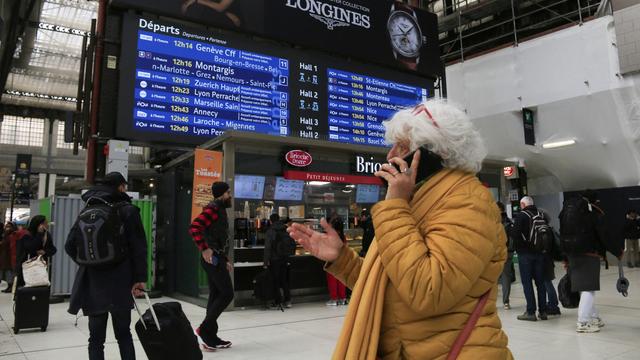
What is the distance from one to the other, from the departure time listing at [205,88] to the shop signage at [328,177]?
0.80 meters

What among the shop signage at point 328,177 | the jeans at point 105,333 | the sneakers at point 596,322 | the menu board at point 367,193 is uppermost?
the shop signage at point 328,177

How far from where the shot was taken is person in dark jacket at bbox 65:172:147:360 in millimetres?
3402

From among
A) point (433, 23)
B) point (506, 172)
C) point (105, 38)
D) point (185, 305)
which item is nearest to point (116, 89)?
point (105, 38)

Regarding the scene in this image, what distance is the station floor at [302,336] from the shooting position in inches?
188

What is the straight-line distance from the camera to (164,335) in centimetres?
324

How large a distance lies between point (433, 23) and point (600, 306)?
315 inches

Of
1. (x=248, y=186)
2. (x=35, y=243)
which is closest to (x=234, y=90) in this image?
(x=248, y=186)

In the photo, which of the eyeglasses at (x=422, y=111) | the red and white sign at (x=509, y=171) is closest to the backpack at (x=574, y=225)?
the eyeglasses at (x=422, y=111)

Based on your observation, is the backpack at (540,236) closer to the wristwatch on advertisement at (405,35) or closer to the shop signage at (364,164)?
the shop signage at (364,164)

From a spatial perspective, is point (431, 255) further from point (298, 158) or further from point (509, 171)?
point (509, 171)

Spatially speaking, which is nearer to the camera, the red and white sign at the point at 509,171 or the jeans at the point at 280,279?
the jeans at the point at 280,279

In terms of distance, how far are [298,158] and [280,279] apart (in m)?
2.24

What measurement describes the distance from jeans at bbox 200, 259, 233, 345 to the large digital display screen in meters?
3.35

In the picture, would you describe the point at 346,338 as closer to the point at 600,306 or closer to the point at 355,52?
the point at 600,306
